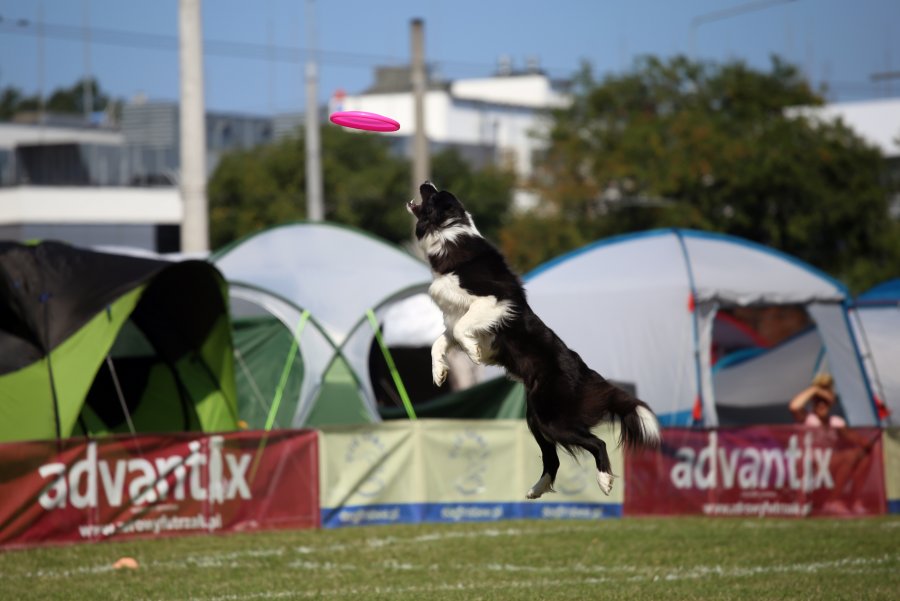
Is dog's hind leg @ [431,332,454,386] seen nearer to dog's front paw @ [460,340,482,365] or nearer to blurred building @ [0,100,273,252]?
dog's front paw @ [460,340,482,365]

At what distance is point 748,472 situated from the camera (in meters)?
13.8

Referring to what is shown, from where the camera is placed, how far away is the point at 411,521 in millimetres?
13516

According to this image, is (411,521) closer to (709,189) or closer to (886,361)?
(886,361)

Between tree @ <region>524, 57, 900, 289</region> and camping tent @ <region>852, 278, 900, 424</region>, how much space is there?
62.6ft

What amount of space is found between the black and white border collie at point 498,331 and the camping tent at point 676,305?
26.1 ft

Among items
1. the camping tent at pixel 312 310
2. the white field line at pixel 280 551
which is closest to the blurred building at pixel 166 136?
the camping tent at pixel 312 310

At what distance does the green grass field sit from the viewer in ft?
31.9

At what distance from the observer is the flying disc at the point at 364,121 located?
7.84 m

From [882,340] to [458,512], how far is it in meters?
7.15

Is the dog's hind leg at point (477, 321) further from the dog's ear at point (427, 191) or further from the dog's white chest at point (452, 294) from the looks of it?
the dog's ear at point (427, 191)

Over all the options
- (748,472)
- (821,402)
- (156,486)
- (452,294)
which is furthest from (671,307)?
(452,294)

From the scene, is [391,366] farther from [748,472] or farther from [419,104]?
[419,104]

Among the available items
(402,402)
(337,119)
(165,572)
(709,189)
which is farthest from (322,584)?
(709,189)

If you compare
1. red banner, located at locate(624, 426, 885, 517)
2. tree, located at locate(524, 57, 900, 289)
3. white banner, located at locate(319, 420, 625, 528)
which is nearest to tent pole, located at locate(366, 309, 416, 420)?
white banner, located at locate(319, 420, 625, 528)
